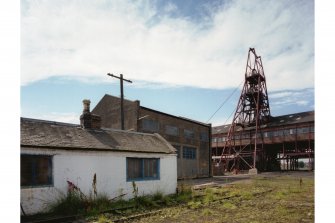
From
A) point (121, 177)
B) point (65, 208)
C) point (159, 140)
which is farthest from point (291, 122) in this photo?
point (65, 208)

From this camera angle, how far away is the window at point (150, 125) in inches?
1149

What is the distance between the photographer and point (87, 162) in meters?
12.1

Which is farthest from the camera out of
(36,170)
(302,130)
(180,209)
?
(302,130)

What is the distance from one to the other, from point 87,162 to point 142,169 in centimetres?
321

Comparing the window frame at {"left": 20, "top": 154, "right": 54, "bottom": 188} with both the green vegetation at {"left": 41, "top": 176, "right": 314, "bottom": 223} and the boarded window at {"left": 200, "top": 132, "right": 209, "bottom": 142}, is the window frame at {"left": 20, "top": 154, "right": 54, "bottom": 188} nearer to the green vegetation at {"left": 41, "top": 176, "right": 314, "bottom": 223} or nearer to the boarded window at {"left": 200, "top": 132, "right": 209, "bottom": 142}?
the green vegetation at {"left": 41, "top": 176, "right": 314, "bottom": 223}

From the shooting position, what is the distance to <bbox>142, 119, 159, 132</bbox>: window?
A: 29.2 meters

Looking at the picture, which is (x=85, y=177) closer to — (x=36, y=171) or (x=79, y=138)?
(x=79, y=138)

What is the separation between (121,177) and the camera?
13242 millimetres

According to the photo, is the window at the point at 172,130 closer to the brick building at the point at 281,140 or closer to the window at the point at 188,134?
the window at the point at 188,134

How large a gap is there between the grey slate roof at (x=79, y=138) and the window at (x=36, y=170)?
0.49m

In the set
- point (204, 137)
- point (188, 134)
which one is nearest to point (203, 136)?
point (204, 137)

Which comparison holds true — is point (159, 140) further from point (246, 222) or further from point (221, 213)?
point (246, 222)

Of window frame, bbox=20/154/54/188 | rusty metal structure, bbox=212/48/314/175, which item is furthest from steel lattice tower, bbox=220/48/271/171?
window frame, bbox=20/154/54/188
